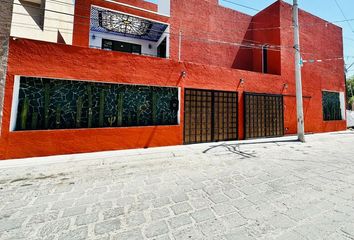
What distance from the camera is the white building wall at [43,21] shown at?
705cm

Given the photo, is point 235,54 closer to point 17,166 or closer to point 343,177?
point 343,177

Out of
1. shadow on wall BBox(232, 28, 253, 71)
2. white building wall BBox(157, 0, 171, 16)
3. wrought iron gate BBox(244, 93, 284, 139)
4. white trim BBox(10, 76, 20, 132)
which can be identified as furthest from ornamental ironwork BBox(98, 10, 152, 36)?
wrought iron gate BBox(244, 93, 284, 139)

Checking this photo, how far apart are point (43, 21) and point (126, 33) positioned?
5.02 metres

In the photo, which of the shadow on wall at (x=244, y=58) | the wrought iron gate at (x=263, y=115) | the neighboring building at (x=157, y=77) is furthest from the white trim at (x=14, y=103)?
the shadow on wall at (x=244, y=58)

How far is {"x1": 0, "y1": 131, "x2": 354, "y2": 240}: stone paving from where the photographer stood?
2330mm

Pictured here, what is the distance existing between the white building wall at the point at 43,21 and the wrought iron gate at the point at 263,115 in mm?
10230

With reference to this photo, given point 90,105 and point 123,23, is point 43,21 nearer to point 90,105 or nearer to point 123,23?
point 123,23

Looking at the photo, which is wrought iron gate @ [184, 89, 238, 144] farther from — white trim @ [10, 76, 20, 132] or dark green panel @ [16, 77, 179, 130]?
white trim @ [10, 76, 20, 132]

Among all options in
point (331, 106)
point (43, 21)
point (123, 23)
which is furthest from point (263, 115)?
point (43, 21)

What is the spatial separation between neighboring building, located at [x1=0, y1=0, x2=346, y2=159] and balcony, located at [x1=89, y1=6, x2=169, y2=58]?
2.9 inches

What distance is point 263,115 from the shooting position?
10.6m

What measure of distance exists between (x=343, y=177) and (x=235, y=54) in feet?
36.4

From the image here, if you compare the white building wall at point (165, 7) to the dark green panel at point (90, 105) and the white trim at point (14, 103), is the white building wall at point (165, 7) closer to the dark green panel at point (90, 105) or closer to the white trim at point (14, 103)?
the dark green panel at point (90, 105)

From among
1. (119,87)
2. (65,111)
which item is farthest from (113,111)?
(65,111)
